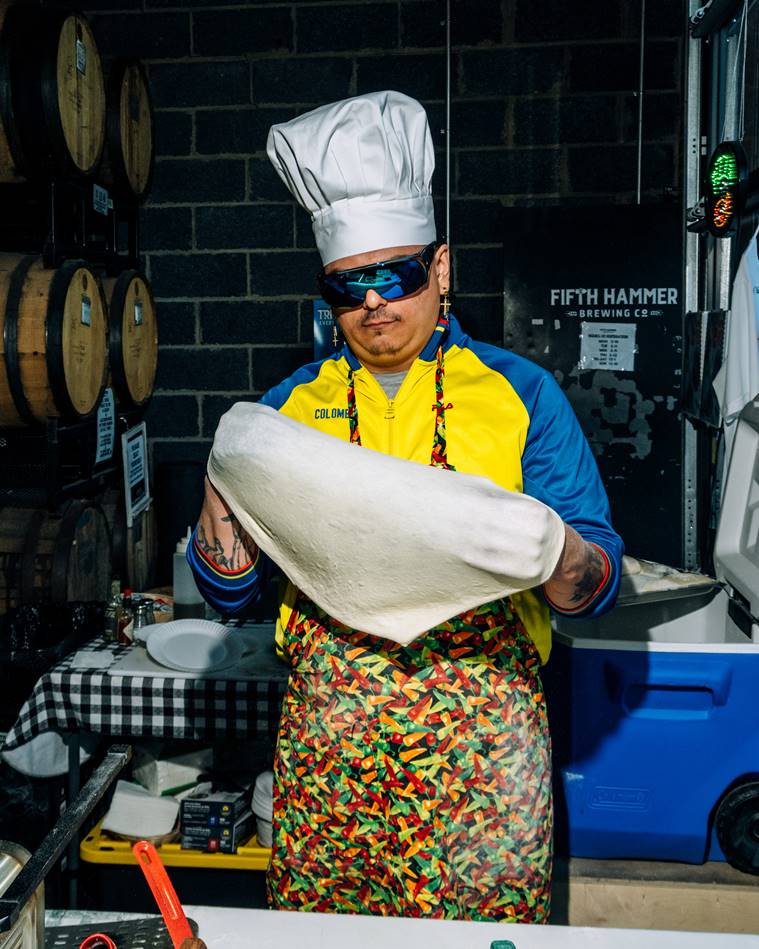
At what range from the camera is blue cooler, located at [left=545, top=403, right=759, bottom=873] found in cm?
201

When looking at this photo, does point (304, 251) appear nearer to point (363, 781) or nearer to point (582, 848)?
point (582, 848)

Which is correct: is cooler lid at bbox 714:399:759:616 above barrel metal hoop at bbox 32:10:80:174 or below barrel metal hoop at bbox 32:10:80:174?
below

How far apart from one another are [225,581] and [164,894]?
0.52 meters

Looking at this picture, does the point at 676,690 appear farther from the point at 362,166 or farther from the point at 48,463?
the point at 48,463

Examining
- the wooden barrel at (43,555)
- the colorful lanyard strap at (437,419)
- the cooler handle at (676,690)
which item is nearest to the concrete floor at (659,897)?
the cooler handle at (676,690)

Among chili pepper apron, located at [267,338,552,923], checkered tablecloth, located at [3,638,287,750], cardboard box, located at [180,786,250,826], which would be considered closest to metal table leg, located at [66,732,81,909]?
checkered tablecloth, located at [3,638,287,750]

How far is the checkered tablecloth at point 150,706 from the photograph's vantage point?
7.65 ft

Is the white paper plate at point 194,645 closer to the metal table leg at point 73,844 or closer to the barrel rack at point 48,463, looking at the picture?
the metal table leg at point 73,844

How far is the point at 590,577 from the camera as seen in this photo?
49.8 inches

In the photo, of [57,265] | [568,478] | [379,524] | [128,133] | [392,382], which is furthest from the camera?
[128,133]

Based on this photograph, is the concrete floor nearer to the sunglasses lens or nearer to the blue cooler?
the blue cooler

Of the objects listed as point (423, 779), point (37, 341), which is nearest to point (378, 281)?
point (423, 779)

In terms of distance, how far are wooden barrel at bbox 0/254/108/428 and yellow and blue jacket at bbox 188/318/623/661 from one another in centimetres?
177

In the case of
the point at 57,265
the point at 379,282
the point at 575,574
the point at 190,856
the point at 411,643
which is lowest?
the point at 190,856
